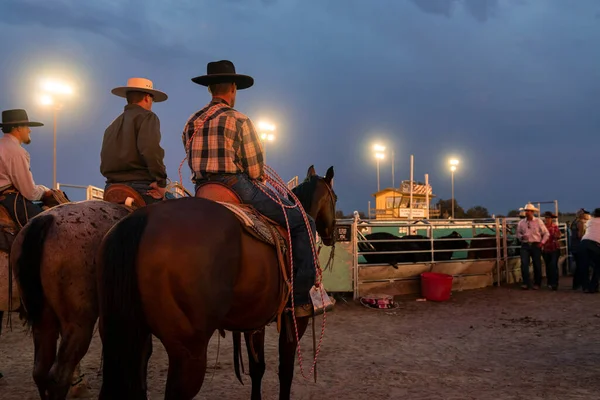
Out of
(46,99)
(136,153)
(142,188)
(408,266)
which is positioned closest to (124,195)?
(142,188)

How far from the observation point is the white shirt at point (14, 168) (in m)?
4.36

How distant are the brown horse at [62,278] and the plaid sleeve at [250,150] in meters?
1.26

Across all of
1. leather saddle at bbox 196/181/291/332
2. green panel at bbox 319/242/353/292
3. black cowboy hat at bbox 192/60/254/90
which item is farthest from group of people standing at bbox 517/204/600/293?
black cowboy hat at bbox 192/60/254/90

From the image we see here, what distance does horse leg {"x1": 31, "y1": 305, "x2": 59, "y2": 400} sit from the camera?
3568mm

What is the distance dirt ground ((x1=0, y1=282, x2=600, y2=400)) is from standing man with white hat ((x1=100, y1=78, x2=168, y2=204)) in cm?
219

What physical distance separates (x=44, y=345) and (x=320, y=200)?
2808 millimetres

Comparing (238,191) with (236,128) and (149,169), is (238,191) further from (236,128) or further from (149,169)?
(149,169)

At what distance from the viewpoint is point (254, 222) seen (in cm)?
313

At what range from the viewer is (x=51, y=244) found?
3.40 m

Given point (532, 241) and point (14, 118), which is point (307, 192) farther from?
point (532, 241)

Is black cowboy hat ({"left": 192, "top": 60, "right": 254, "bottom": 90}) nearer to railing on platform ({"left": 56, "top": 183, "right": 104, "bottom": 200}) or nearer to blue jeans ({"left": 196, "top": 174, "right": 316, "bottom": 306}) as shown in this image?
blue jeans ({"left": 196, "top": 174, "right": 316, "bottom": 306})

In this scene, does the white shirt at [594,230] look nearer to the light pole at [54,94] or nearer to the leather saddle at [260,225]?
the leather saddle at [260,225]

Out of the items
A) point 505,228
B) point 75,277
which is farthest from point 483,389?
point 505,228

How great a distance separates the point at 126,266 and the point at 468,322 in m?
7.47
